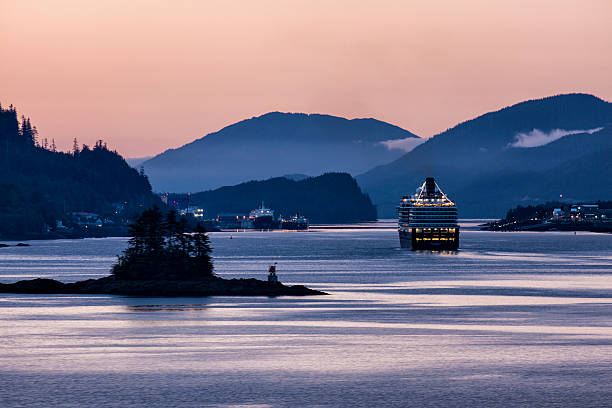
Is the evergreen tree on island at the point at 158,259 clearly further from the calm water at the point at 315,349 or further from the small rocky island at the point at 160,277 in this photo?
the calm water at the point at 315,349

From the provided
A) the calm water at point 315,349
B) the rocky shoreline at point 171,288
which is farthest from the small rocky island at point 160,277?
the calm water at point 315,349

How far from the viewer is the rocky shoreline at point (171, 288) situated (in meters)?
96.4

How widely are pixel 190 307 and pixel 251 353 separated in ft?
94.7

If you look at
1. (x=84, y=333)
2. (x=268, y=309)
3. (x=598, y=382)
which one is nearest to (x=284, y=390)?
(x=598, y=382)

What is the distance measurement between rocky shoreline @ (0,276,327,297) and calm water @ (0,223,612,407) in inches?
118

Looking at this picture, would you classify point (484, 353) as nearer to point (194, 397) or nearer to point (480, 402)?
point (480, 402)

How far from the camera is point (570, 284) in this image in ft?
385

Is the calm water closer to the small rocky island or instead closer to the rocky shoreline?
the rocky shoreline

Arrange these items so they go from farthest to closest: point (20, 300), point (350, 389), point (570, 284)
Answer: point (570, 284) < point (20, 300) < point (350, 389)

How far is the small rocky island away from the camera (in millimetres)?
97188

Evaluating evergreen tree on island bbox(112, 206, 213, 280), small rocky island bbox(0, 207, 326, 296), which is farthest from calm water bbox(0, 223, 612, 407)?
evergreen tree on island bbox(112, 206, 213, 280)

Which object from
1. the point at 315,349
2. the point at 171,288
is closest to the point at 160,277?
the point at 171,288

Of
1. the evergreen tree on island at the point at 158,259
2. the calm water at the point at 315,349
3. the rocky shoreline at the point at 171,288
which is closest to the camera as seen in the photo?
the calm water at the point at 315,349

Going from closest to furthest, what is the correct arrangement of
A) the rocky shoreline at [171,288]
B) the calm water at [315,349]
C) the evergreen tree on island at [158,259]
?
1. the calm water at [315,349]
2. the rocky shoreline at [171,288]
3. the evergreen tree on island at [158,259]
